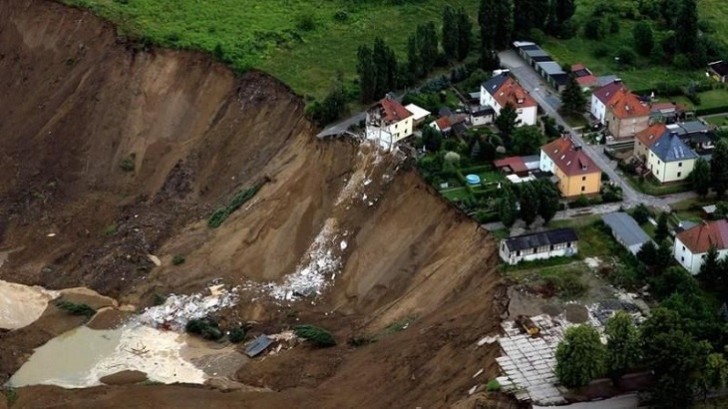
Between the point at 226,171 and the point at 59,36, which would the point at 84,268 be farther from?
the point at 59,36

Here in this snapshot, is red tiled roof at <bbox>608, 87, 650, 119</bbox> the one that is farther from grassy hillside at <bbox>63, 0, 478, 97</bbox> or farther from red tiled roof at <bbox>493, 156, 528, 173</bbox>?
grassy hillside at <bbox>63, 0, 478, 97</bbox>

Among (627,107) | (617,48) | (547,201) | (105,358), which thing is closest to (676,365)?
(547,201)

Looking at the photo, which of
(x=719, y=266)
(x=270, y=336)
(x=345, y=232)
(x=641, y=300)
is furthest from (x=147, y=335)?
(x=719, y=266)

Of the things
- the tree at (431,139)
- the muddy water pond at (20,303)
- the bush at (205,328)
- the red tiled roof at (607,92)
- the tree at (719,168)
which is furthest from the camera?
the red tiled roof at (607,92)

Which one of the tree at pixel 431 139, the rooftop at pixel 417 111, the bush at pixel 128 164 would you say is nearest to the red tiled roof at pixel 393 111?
the rooftop at pixel 417 111

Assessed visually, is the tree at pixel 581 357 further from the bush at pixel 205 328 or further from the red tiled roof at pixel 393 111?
the red tiled roof at pixel 393 111
